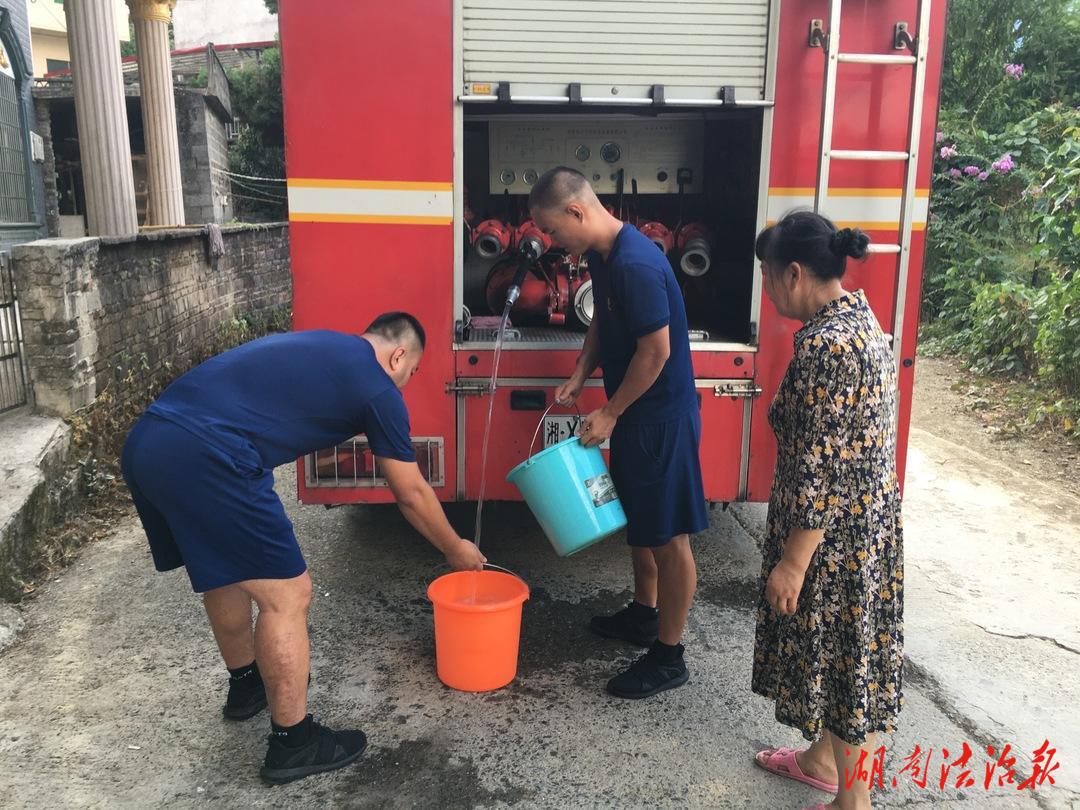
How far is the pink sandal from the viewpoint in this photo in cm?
255

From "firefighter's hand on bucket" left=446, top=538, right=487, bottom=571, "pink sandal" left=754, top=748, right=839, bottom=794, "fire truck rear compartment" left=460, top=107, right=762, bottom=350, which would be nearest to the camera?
"pink sandal" left=754, top=748, right=839, bottom=794

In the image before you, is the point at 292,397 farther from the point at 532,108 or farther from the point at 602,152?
the point at 602,152

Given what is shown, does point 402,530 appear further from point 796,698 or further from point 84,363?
point 796,698

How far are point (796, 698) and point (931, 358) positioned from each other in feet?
26.5

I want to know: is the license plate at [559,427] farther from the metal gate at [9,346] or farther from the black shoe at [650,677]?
the metal gate at [9,346]

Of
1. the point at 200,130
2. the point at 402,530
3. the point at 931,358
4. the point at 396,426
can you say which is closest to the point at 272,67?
the point at 200,130

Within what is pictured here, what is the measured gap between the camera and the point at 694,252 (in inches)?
160

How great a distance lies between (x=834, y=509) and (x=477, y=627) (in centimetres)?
135

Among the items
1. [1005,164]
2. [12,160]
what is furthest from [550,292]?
[12,160]

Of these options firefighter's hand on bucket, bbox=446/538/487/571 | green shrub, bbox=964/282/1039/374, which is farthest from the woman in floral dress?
green shrub, bbox=964/282/1039/374

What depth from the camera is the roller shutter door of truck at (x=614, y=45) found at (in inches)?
126

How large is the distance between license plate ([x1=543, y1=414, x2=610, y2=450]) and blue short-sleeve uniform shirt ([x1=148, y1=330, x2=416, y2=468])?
1079 millimetres

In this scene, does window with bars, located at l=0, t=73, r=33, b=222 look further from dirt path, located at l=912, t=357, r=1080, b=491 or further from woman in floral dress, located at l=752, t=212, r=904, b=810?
woman in floral dress, located at l=752, t=212, r=904, b=810

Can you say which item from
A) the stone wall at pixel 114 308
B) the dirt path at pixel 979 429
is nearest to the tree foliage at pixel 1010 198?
the dirt path at pixel 979 429
